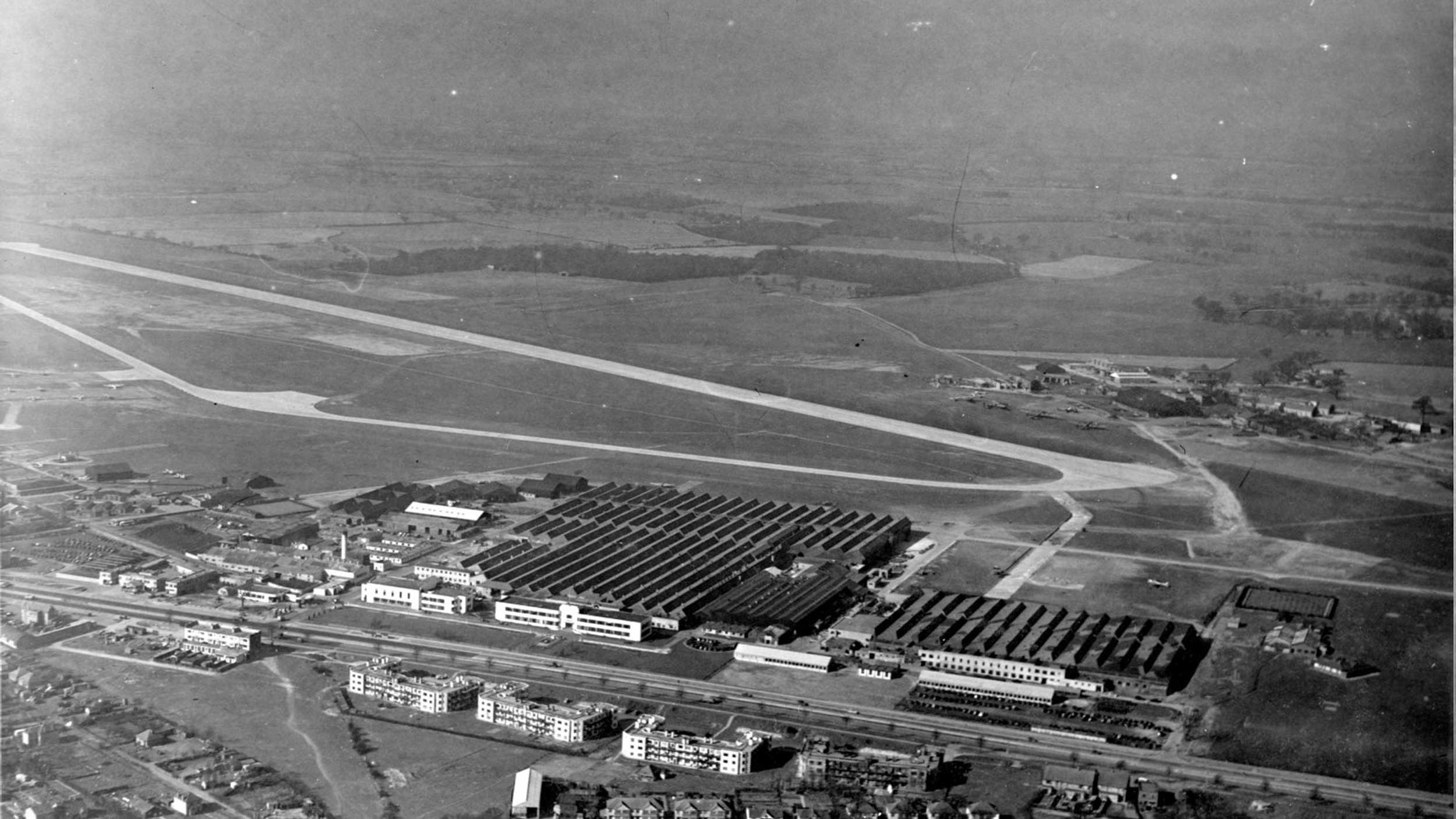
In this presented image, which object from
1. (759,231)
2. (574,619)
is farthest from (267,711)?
(759,231)

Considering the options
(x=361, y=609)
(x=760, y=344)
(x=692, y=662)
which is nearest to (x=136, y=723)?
(x=361, y=609)

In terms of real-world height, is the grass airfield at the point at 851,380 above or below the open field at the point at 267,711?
above

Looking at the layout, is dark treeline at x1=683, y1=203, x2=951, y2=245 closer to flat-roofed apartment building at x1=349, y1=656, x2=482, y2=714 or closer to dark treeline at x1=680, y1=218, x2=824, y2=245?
dark treeline at x1=680, y1=218, x2=824, y2=245

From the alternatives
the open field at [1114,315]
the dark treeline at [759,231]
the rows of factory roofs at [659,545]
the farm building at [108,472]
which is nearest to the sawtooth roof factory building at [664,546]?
the rows of factory roofs at [659,545]

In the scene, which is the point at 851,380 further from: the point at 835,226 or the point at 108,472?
the point at 108,472

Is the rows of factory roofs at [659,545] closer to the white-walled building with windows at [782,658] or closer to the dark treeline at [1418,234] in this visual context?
the white-walled building with windows at [782,658]

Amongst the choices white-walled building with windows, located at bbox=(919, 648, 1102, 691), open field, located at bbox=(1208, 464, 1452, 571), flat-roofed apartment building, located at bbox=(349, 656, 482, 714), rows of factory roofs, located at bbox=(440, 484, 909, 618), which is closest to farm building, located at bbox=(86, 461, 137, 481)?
rows of factory roofs, located at bbox=(440, 484, 909, 618)

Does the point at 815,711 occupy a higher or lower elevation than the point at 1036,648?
lower
